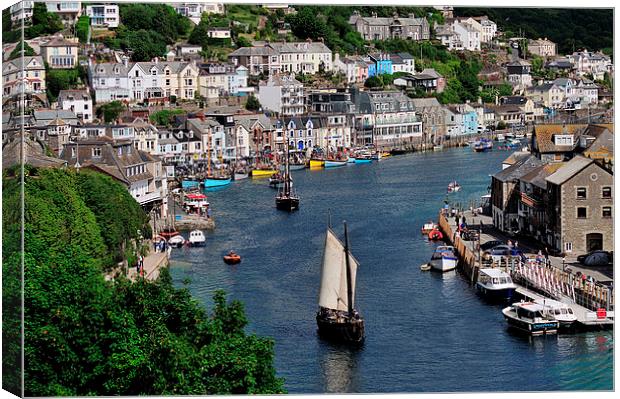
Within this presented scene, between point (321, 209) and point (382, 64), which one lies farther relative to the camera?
point (382, 64)

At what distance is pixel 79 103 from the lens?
1866cm

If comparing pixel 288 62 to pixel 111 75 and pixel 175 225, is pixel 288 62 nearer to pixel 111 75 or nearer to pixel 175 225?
pixel 111 75

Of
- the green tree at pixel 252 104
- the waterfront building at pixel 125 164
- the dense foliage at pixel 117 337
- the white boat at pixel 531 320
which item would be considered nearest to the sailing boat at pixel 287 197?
the waterfront building at pixel 125 164

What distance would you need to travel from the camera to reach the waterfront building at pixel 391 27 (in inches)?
624

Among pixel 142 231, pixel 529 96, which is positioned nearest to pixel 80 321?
pixel 142 231

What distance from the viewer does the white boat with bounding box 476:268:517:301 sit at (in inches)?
492

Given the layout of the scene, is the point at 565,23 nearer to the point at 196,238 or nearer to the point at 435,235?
the point at 435,235

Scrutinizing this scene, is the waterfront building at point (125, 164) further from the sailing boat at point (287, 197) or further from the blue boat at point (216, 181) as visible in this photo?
the blue boat at point (216, 181)

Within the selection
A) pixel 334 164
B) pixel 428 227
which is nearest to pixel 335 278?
pixel 428 227

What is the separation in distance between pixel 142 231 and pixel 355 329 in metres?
2.60

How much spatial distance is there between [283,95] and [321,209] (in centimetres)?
1002

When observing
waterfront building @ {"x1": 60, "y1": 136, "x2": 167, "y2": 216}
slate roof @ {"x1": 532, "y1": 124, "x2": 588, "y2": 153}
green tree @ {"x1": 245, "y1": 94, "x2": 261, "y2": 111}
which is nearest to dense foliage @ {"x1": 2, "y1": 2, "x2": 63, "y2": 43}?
waterfront building @ {"x1": 60, "y1": 136, "x2": 167, "y2": 216}

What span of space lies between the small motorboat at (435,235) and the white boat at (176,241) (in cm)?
235

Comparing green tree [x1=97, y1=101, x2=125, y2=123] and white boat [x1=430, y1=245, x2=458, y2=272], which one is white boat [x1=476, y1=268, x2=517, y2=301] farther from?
green tree [x1=97, y1=101, x2=125, y2=123]
